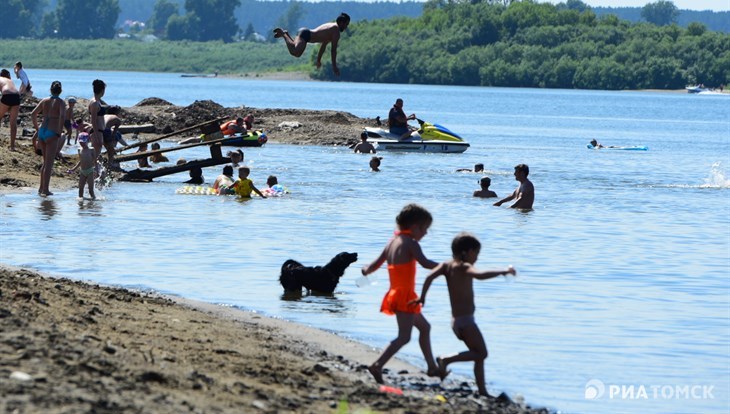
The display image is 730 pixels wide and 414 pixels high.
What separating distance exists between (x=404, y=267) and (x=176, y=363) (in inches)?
69.2

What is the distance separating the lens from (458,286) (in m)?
9.88

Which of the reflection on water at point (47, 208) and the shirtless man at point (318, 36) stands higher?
the shirtless man at point (318, 36)

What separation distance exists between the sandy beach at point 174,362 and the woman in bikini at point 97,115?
8.59 meters

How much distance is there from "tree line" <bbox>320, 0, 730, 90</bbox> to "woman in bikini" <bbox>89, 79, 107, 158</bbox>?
14034cm

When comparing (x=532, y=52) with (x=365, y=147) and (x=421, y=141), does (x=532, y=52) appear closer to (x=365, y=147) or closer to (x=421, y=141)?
(x=421, y=141)

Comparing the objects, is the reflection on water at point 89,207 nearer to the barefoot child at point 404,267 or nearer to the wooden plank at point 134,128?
the wooden plank at point 134,128

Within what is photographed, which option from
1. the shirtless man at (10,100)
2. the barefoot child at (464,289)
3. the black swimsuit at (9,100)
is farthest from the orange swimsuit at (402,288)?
the black swimsuit at (9,100)

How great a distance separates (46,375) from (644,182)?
27756 mm

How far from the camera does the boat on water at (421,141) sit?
134ft

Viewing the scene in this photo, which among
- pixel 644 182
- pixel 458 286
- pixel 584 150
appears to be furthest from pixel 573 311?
pixel 584 150

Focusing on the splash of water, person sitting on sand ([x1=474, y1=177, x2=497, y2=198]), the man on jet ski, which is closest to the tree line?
the man on jet ski

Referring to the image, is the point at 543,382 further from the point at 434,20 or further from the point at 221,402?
the point at 434,20

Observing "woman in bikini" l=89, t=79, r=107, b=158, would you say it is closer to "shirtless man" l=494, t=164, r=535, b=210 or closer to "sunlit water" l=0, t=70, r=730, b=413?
"sunlit water" l=0, t=70, r=730, b=413

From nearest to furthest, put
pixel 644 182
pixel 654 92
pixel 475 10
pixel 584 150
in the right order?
pixel 644 182
pixel 584 150
pixel 654 92
pixel 475 10
